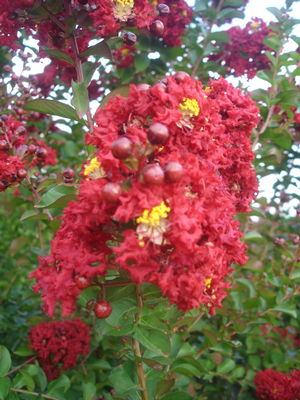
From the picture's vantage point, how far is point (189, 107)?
1238mm

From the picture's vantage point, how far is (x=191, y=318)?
1857mm

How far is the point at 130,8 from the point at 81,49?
0.28 metres

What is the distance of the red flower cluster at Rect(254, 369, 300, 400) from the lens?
1.92 meters

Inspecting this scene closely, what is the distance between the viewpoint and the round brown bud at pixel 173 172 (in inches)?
40.1

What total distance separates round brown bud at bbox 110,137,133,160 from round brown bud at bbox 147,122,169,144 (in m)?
0.06

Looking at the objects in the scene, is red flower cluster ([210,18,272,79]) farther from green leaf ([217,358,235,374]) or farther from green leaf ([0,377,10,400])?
green leaf ([0,377,10,400])

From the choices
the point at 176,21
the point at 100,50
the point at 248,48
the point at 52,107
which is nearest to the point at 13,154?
the point at 52,107

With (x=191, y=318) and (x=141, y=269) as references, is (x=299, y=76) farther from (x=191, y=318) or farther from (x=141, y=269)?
(x=141, y=269)

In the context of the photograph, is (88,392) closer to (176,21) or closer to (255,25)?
(176,21)

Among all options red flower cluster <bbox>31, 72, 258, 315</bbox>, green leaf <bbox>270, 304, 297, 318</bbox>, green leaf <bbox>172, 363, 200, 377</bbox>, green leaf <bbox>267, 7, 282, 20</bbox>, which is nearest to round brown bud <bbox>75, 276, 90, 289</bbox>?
red flower cluster <bbox>31, 72, 258, 315</bbox>

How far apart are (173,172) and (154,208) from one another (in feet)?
0.34

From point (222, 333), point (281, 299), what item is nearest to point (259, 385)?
point (222, 333)

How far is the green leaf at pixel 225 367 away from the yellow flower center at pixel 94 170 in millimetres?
1576

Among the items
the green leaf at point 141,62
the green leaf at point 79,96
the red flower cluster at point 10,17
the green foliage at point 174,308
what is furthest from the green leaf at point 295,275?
the red flower cluster at point 10,17
